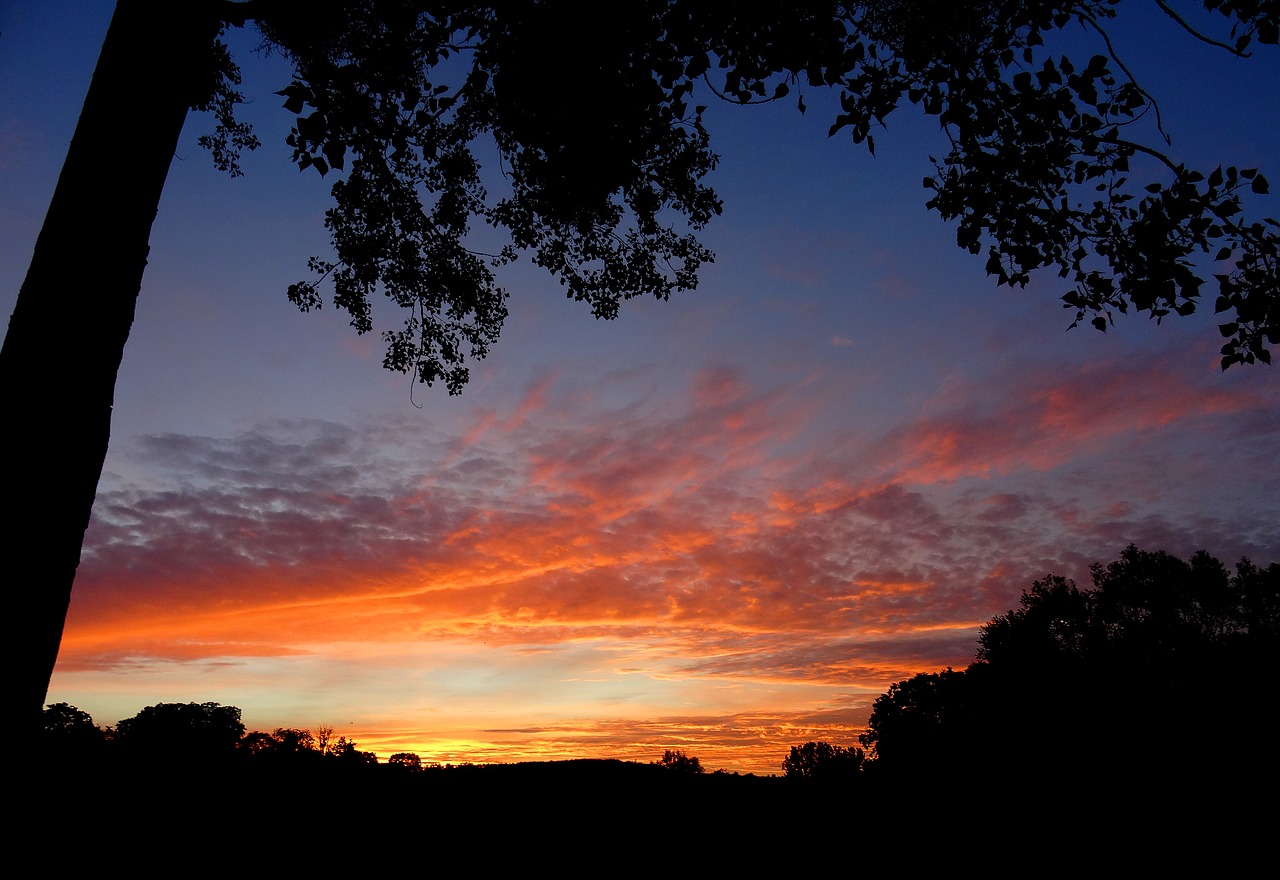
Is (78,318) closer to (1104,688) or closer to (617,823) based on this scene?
(617,823)

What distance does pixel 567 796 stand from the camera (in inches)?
317

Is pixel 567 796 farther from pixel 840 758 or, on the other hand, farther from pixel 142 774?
pixel 840 758

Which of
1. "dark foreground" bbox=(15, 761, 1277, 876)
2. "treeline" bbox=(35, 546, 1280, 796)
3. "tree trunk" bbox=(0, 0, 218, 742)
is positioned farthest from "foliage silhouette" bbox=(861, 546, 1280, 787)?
"tree trunk" bbox=(0, 0, 218, 742)

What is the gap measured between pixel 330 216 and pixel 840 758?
68.0 meters

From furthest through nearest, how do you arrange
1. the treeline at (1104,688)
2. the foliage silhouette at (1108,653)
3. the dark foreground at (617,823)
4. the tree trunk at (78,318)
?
the foliage silhouette at (1108,653) < the treeline at (1104,688) < the dark foreground at (617,823) < the tree trunk at (78,318)

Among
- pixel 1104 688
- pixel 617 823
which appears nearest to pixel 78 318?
pixel 617 823

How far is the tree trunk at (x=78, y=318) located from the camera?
13.9ft

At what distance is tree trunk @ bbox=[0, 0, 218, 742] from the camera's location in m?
4.24

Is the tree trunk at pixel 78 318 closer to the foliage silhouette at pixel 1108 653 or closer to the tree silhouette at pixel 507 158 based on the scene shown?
the tree silhouette at pixel 507 158

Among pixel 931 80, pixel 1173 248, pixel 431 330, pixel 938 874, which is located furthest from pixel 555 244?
pixel 938 874

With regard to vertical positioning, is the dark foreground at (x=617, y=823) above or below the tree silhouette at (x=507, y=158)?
below

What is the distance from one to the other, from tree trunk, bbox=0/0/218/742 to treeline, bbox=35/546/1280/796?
10.8m

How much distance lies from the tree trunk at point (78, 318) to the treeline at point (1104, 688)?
10788mm

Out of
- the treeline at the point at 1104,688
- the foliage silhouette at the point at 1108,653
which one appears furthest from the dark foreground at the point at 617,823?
the foliage silhouette at the point at 1108,653
